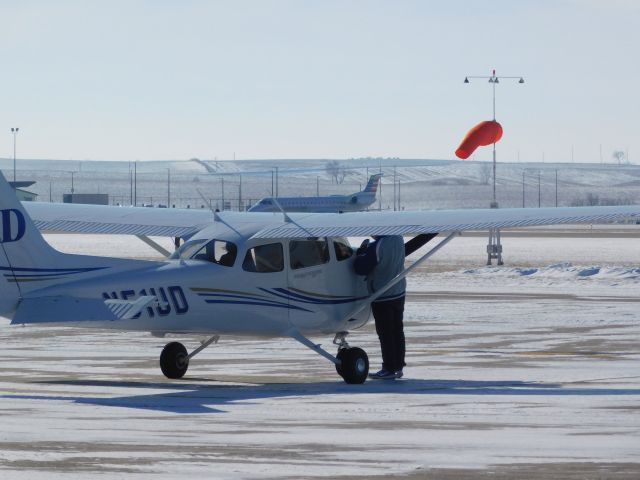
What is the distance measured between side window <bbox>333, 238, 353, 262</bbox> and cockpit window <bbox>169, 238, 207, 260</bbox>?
203cm

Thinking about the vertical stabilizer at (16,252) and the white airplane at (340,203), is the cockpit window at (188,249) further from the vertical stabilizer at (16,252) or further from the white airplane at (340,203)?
the white airplane at (340,203)

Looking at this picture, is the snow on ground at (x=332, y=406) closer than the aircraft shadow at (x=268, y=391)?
Yes

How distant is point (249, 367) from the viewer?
20328 millimetres

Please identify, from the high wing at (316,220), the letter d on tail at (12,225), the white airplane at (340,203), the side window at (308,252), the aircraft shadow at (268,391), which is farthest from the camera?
the white airplane at (340,203)

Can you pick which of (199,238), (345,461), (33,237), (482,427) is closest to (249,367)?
(199,238)

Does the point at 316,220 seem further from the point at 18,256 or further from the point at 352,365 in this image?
the point at 18,256

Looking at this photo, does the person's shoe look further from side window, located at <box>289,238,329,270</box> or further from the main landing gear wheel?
side window, located at <box>289,238,329,270</box>

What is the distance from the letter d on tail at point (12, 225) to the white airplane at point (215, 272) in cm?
1

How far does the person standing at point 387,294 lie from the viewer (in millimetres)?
19172

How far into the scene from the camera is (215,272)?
57.9 feet

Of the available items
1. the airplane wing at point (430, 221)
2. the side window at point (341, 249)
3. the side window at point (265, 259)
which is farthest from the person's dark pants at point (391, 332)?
the side window at point (265, 259)

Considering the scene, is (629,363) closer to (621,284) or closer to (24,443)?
(24,443)

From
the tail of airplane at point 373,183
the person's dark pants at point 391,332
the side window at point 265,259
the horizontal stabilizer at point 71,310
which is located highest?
the tail of airplane at point 373,183

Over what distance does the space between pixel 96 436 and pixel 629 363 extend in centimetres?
980
